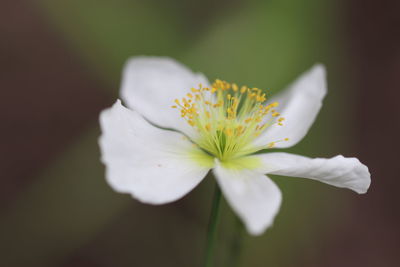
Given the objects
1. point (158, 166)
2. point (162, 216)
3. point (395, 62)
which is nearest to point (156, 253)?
point (162, 216)

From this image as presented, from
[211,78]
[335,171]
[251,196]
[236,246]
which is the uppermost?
[211,78]

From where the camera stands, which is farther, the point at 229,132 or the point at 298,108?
the point at 298,108

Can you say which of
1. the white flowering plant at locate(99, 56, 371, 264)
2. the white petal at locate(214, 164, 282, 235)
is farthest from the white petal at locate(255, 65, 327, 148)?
the white petal at locate(214, 164, 282, 235)

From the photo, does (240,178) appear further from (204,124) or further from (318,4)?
(318,4)

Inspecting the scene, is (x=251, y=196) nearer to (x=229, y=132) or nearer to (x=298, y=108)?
(x=229, y=132)

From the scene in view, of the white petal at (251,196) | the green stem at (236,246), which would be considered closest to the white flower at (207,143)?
the white petal at (251,196)

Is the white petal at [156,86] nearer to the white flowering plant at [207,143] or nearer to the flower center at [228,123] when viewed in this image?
the white flowering plant at [207,143]

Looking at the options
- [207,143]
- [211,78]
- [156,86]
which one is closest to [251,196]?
[207,143]

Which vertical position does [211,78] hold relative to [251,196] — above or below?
above
